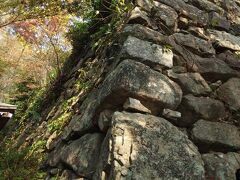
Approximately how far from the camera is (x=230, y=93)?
3.36 metres

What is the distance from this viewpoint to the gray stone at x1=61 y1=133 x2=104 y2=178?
9.12ft

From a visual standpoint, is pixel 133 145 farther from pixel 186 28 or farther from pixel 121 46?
pixel 186 28

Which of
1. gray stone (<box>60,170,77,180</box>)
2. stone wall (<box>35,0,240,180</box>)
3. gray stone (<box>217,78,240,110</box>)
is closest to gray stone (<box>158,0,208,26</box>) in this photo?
stone wall (<box>35,0,240,180</box>)

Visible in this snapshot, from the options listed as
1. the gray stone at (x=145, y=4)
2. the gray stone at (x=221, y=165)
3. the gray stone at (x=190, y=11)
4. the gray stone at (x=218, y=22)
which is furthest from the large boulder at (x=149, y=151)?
the gray stone at (x=218, y=22)

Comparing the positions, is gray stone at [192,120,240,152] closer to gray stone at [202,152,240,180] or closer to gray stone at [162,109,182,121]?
gray stone at [202,152,240,180]

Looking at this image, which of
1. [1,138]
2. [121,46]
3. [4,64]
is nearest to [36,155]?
[121,46]

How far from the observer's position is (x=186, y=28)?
3.99m

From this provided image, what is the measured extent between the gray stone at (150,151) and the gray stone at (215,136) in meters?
0.19

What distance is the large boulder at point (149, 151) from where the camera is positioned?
2350mm

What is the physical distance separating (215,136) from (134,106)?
0.86 metres

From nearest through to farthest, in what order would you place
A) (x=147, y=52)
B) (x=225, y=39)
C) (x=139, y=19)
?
(x=147, y=52)
(x=139, y=19)
(x=225, y=39)

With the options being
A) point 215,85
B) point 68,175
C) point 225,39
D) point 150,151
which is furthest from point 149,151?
point 225,39

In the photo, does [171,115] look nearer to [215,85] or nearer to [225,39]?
[215,85]

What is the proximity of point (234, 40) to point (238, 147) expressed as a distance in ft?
5.64
